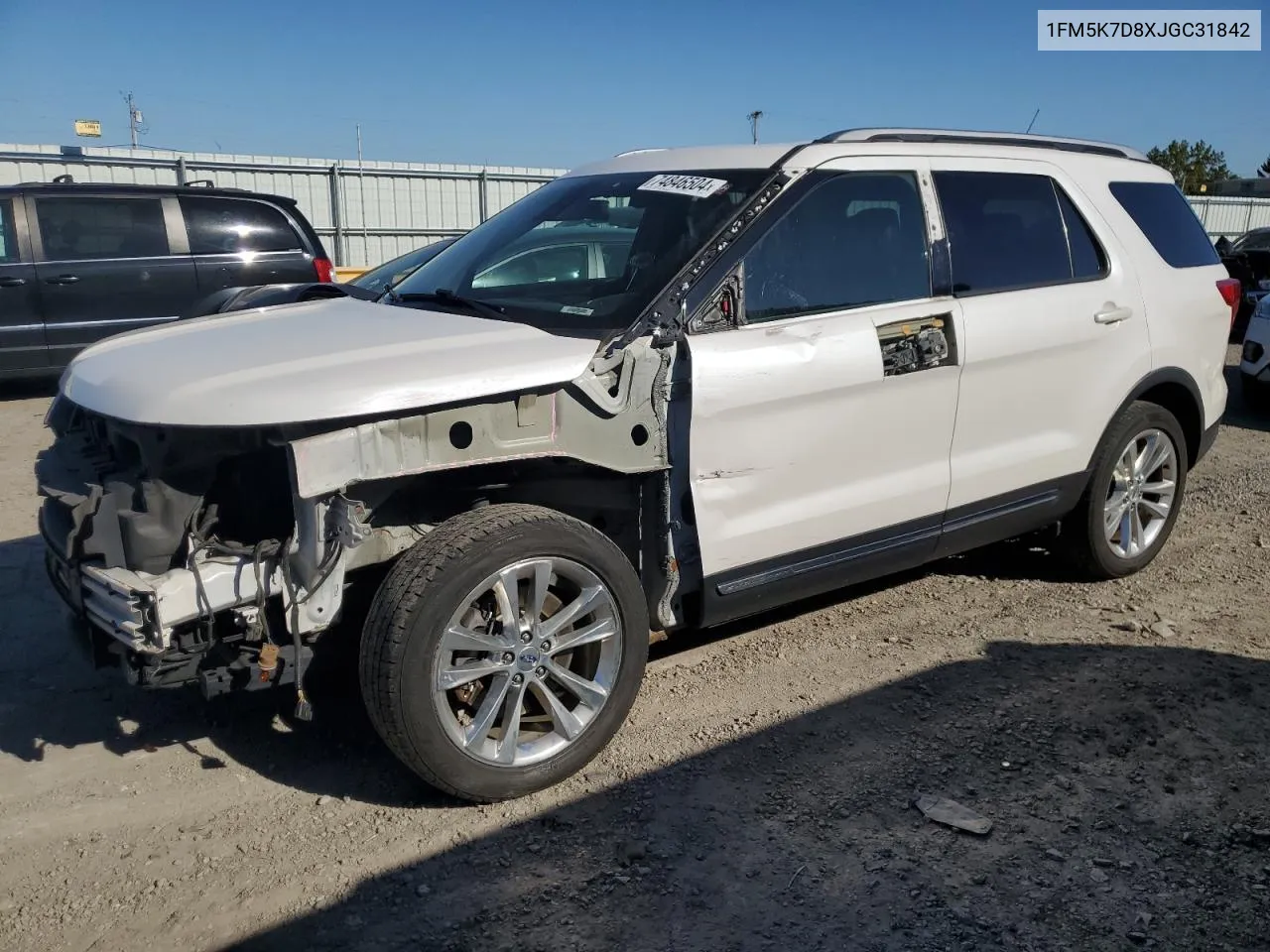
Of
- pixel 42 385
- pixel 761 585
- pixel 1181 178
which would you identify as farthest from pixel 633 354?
pixel 1181 178

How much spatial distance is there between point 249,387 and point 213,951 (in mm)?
→ 1409

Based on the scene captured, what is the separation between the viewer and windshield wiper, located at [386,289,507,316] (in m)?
3.73

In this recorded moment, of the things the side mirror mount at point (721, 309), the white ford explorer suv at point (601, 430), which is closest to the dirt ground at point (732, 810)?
the white ford explorer suv at point (601, 430)

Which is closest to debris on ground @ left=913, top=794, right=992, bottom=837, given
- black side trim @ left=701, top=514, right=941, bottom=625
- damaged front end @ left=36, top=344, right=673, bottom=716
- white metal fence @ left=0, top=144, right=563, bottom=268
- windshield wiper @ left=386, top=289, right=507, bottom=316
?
black side trim @ left=701, top=514, right=941, bottom=625

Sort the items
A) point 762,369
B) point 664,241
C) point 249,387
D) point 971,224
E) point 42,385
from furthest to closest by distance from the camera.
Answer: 1. point 42,385
2. point 971,224
3. point 664,241
4. point 762,369
5. point 249,387

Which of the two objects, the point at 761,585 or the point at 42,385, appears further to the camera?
the point at 42,385

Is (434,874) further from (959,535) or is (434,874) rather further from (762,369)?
(959,535)

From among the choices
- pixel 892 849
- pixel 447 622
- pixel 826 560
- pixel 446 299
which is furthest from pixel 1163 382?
pixel 447 622

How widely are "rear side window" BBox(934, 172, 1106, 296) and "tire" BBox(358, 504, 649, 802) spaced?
1.90 m

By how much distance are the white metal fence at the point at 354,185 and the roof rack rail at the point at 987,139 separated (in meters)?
12.8

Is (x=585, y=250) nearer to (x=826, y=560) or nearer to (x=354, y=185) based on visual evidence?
(x=826, y=560)

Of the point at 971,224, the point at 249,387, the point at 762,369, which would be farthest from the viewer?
the point at 971,224

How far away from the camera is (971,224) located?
422cm

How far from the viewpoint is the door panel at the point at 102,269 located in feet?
31.0
